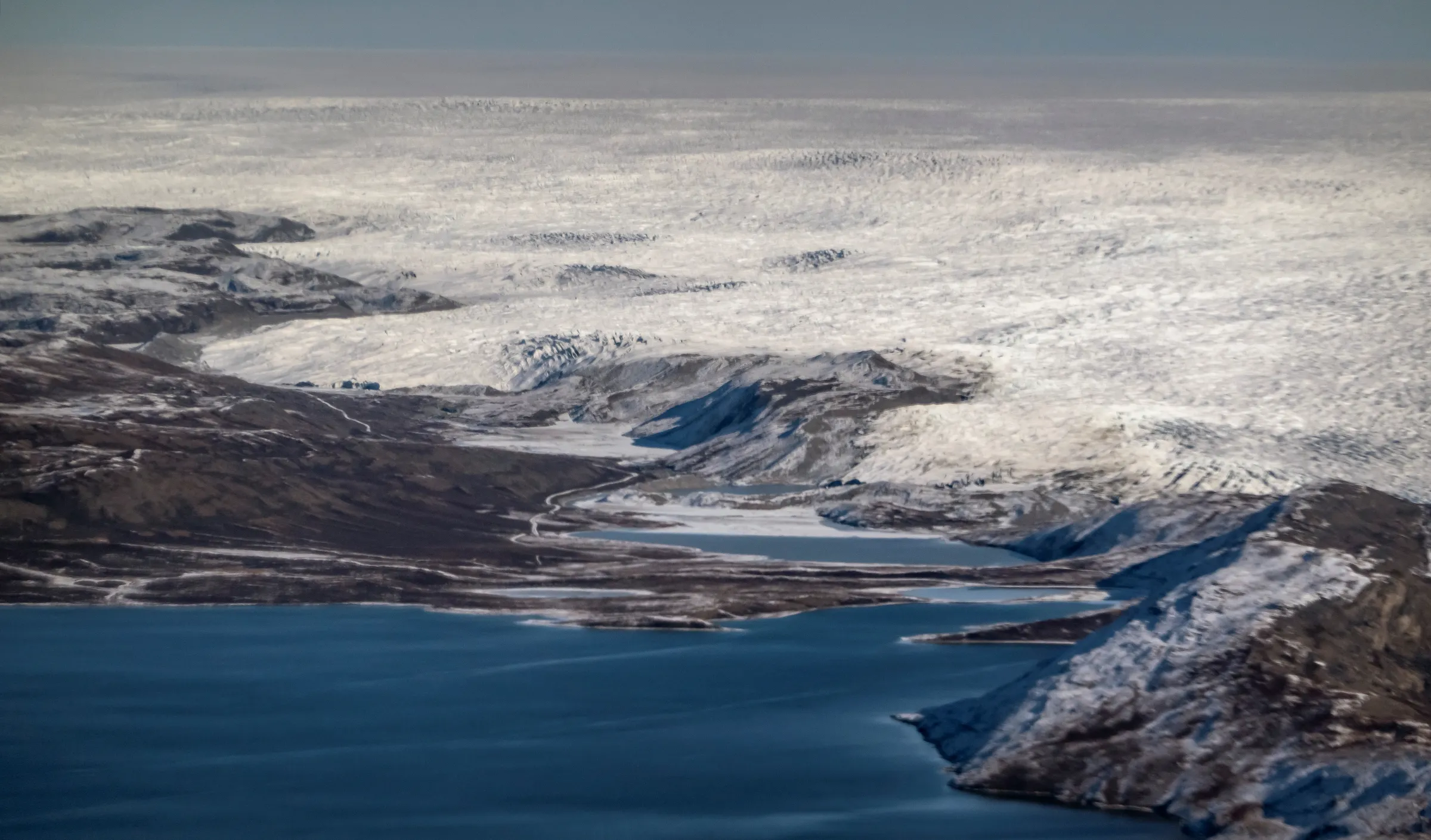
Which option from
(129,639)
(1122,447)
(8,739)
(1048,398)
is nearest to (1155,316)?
(1048,398)

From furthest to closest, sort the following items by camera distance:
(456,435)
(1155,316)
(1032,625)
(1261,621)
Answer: (1155,316) → (456,435) → (1032,625) → (1261,621)

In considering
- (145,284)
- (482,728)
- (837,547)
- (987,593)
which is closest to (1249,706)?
(482,728)

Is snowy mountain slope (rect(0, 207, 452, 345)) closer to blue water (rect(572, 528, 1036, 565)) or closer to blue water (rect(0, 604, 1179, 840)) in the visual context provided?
blue water (rect(572, 528, 1036, 565))

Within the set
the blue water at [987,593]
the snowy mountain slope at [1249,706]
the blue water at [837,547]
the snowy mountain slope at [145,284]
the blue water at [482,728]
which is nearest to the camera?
the snowy mountain slope at [1249,706]

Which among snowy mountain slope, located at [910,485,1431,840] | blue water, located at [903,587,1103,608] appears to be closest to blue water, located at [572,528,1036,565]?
blue water, located at [903,587,1103,608]

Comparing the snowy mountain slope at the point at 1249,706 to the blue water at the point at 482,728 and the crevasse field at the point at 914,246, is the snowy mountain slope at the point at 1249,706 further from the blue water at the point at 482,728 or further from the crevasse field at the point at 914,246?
the crevasse field at the point at 914,246

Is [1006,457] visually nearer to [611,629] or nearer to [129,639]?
[611,629]

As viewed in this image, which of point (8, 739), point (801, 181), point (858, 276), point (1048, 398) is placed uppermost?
point (801, 181)

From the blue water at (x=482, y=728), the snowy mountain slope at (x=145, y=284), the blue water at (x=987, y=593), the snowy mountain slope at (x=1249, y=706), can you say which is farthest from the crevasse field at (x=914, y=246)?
the snowy mountain slope at (x=1249, y=706)
